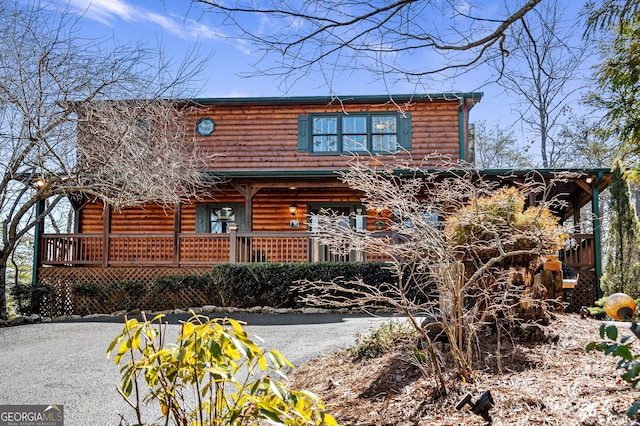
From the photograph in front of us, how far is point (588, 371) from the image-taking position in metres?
4.27

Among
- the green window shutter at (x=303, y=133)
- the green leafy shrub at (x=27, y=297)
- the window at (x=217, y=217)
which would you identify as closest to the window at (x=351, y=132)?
the green window shutter at (x=303, y=133)

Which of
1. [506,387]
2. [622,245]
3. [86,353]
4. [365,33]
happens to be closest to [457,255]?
[506,387]

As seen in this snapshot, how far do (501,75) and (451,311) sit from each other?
2185 millimetres

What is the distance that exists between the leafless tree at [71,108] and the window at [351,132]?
16.3 ft

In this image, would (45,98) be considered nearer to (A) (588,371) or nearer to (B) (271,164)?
(B) (271,164)

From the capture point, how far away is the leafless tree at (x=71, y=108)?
33.5 ft

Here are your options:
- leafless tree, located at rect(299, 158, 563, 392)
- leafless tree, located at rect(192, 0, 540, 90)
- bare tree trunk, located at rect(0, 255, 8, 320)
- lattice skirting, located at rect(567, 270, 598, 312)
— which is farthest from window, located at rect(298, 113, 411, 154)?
leafless tree, located at rect(192, 0, 540, 90)

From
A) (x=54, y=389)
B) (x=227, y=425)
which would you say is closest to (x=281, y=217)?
(x=54, y=389)

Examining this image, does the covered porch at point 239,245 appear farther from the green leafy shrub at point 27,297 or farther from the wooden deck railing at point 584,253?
the green leafy shrub at point 27,297

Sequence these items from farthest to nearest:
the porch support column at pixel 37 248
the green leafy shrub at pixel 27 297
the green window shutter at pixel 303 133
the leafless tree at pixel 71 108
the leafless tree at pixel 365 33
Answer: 1. the green window shutter at pixel 303 133
2. the porch support column at pixel 37 248
3. the green leafy shrub at pixel 27 297
4. the leafless tree at pixel 71 108
5. the leafless tree at pixel 365 33

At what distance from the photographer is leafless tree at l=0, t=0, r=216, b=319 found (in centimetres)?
1020

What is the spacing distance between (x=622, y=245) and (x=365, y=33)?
9162 millimetres

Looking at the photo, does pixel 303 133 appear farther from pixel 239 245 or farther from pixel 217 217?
pixel 239 245
